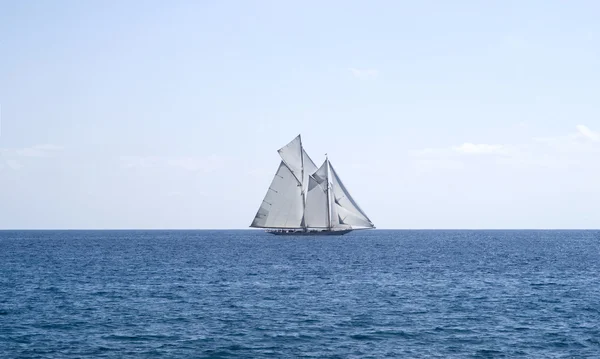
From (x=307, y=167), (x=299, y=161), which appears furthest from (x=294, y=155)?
(x=307, y=167)

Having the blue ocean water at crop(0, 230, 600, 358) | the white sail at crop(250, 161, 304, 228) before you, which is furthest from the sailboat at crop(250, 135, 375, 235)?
the blue ocean water at crop(0, 230, 600, 358)

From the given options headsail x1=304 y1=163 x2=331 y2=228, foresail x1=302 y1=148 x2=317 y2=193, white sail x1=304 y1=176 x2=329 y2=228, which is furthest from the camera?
foresail x1=302 y1=148 x2=317 y2=193

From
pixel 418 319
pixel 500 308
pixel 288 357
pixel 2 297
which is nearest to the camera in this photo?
pixel 288 357

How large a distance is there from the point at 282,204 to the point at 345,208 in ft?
53.1

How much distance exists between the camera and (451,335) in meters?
42.2

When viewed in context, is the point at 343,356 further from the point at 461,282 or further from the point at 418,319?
the point at 461,282

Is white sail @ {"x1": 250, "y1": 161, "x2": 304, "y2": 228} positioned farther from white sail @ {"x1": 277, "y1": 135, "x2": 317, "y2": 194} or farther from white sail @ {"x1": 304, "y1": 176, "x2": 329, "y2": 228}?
white sail @ {"x1": 304, "y1": 176, "x2": 329, "y2": 228}

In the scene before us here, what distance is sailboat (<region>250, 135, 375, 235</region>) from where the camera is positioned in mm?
166625

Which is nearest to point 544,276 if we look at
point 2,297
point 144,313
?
point 144,313

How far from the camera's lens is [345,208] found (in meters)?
170

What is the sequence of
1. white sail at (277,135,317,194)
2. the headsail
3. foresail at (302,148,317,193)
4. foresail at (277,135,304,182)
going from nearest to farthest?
1. the headsail
2. foresail at (277,135,304,182)
3. white sail at (277,135,317,194)
4. foresail at (302,148,317,193)

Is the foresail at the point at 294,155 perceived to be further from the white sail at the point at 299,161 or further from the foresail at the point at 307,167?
the foresail at the point at 307,167

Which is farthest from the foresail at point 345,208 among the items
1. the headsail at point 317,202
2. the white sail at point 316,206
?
the white sail at point 316,206

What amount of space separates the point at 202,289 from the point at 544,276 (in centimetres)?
4204
